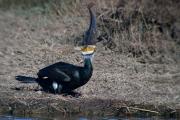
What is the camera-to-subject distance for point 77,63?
1470cm

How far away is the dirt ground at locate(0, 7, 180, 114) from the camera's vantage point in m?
12.0

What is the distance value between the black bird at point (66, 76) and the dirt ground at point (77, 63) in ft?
0.65

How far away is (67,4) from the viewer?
61.1 ft

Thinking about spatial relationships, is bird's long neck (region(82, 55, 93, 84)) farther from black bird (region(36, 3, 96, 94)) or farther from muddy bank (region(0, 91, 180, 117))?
muddy bank (region(0, 91, 180, 117))

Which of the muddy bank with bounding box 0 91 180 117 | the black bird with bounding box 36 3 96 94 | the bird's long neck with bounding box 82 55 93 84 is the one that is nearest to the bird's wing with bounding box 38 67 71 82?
the black bird with bounding box 36 3 96 94

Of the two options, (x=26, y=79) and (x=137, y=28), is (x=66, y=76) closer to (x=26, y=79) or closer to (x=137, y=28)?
(x=26, y=79)

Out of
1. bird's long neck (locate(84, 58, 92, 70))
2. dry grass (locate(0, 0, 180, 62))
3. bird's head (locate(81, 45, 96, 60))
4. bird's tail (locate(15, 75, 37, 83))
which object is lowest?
bird's tail (locate(15, 75, 37, 83))

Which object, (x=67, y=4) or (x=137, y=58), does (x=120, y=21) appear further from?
(x=67, y=4)

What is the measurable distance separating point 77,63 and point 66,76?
235cm

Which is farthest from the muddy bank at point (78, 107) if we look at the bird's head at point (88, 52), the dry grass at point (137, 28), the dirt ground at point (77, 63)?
the dry grass at point (137, 28)

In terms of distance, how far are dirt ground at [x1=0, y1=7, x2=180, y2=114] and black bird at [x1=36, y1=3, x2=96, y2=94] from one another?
20cm

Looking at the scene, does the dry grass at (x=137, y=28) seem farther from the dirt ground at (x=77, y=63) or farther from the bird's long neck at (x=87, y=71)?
the bird's long neck at (x=87, y=71)

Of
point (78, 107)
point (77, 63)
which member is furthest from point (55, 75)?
point (77, 63)

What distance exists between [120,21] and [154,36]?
87 centimetres
